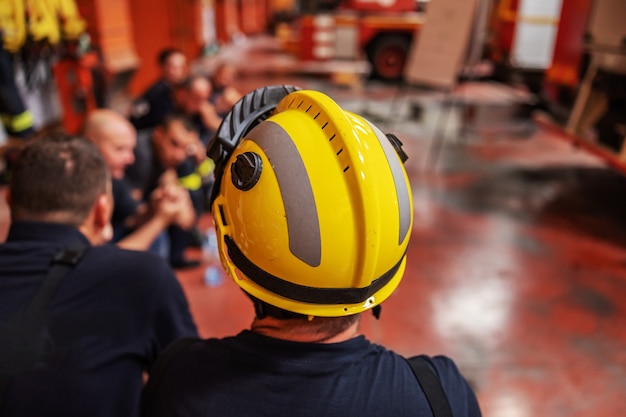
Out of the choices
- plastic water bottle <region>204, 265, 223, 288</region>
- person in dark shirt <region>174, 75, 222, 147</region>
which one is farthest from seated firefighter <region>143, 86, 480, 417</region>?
person in dark shirt <region>174, 75, 222, 147</region>

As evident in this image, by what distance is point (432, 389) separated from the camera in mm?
978

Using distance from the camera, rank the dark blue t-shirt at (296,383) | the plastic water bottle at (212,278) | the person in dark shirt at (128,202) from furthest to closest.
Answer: the plastic water bottle at (212,278) < the person in dark shirt at (128,202) < the dark blue t-shirt at (296,383)

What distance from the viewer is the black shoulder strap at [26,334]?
51.0 inches

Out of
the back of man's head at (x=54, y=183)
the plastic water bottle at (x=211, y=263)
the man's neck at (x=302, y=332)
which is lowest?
the plastic water bottle at (x=211, y=263)

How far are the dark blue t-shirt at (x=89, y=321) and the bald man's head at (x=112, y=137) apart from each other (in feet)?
4.62

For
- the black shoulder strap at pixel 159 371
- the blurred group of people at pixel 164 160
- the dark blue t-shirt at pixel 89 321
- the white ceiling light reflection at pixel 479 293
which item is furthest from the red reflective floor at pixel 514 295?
the black shoulder strap at pixel 159 371

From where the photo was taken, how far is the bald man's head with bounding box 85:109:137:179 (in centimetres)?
287

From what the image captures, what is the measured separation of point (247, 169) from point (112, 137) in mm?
2157

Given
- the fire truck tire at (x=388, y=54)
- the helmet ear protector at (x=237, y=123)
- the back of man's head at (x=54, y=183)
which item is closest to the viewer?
the helmet ear protector at (x=237, y=123)

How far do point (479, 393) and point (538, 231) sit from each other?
7.64 ft

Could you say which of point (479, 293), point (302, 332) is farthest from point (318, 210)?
point (479, 293)

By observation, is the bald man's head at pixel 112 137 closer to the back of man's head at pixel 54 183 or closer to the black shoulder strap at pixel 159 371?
the back of man's head at pixel 54 183

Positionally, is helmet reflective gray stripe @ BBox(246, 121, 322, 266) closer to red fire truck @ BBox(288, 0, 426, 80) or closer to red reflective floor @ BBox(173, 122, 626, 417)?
red reflective floor @ BBox(173, 122, 626, 417)

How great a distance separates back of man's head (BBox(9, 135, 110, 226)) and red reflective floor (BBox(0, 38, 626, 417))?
4.98ft
